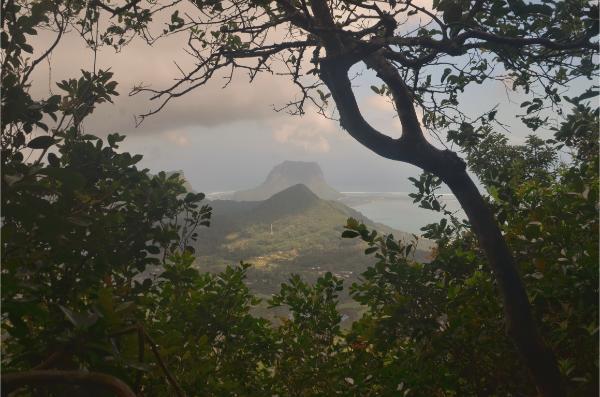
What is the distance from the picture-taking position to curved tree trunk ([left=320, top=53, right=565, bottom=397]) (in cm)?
288

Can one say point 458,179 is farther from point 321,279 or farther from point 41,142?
point 41,142

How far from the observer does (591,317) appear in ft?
9.57

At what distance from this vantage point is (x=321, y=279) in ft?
14.9

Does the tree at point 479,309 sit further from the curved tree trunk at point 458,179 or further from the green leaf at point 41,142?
the green leaf at point 41,142

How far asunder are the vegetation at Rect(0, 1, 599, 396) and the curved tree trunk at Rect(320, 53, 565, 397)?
0.03 metres

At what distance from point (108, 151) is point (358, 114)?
2.44m

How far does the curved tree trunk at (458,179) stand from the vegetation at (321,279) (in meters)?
0.03

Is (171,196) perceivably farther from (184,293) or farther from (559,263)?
(559,263)

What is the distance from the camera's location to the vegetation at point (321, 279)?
91.0 inches

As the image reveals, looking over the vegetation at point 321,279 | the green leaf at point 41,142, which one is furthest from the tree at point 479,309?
the green leaf at point 41,142

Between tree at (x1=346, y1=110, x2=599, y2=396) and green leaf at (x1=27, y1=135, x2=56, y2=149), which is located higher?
green leaf at (x1=27, y1=135, x2=56, y2=149)

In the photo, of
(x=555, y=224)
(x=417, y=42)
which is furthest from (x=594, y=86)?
(x=417, y=42)

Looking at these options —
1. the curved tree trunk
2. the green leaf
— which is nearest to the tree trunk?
the curved tree trunk

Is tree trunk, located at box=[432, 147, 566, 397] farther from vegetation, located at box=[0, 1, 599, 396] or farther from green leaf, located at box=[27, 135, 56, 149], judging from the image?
green leaf, located at box=[27, 135, 56, 149]
